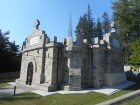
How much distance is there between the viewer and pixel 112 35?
23875mm

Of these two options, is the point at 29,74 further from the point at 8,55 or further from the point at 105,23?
the point at 105,23

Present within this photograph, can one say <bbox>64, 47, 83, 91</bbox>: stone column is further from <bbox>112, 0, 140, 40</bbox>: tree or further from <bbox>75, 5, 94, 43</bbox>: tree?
<bbox>75, 5, 94, 43</bbox>: tree

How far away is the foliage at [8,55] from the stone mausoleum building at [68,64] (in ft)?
42.0

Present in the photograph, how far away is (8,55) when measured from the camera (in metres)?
35.2

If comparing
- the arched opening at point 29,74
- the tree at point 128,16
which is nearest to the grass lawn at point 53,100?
the arched opening at point 29,74

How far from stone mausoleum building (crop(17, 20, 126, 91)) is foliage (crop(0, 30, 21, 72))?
12803 mm

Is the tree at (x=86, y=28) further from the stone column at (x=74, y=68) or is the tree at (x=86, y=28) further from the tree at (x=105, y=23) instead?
the stone column at (x=74, y=68)

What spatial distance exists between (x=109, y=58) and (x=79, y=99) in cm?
949

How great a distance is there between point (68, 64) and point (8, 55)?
2024cm

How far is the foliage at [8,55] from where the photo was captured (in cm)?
3416

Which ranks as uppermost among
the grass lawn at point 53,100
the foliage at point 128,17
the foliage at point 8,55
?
the foliage at point 128,17

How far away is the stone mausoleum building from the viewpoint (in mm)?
19203

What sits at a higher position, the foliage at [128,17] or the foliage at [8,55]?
the foliage at [128,17]

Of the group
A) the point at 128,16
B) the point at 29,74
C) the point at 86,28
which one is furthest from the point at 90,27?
the point at 29,74
